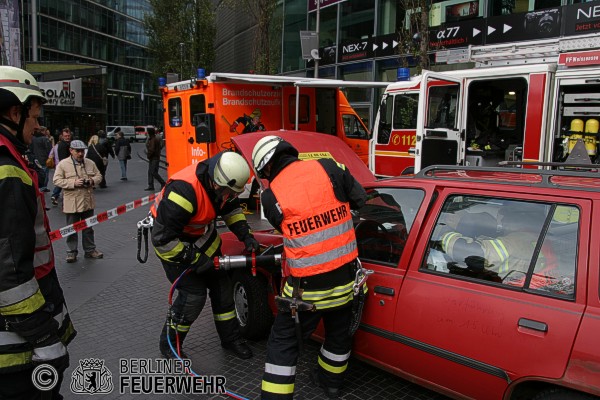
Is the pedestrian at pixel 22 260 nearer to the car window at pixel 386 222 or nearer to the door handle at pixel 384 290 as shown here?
the door handle at pixel 384 290

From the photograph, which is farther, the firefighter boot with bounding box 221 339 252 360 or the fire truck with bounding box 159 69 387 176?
the fire truck with bounding box 159 69 387 176

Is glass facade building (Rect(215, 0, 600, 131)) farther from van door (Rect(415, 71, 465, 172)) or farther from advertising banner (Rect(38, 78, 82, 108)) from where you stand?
advertising banner (Rect(38, 78, 82, 108))

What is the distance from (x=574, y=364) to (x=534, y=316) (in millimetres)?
277

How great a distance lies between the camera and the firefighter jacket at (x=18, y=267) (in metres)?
2.08

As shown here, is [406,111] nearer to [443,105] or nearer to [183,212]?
[443,105]

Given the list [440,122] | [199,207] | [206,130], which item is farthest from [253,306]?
[206,130]

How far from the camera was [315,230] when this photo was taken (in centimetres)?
292

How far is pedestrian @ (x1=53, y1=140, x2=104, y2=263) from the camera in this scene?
22.0 ft

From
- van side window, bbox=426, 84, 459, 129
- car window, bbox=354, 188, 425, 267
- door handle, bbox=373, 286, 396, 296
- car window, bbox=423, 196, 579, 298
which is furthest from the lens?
van side window, bbox=426, 84, 459, 129

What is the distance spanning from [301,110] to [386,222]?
26.1 ft

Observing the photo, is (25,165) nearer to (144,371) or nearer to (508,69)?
(144,371)

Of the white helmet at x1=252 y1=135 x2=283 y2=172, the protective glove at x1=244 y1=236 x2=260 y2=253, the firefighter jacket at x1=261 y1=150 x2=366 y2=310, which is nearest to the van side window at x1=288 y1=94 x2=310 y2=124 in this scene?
the protective glove at x1=244 y1=236 x2=260 y2=253

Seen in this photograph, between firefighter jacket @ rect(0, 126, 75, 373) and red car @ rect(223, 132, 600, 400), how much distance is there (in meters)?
1.97

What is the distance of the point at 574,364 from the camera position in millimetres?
2264
